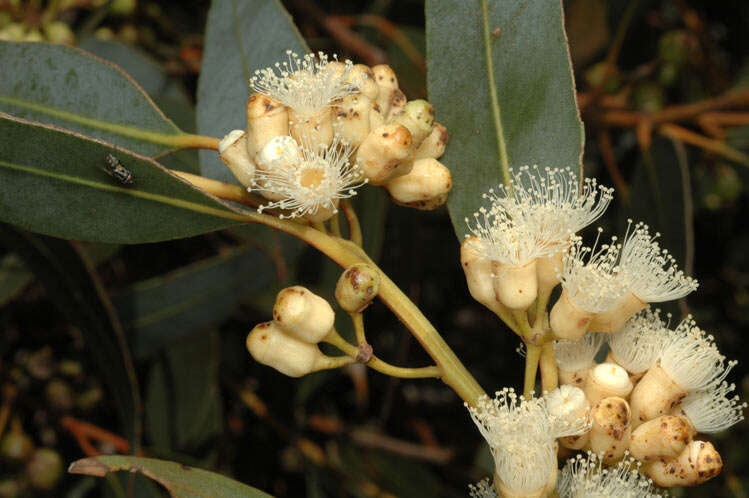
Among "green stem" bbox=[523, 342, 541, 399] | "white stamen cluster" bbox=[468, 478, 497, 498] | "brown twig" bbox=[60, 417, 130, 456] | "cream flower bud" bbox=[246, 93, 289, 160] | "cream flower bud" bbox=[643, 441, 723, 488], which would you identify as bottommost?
"brown twig" bbox=[60, 417, 130, 456]

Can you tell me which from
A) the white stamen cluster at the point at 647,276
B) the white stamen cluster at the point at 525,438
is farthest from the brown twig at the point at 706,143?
the white stamen cluster at the point at 525,438

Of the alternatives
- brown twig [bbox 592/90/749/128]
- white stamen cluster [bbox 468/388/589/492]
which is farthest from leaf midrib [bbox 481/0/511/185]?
brown twig [bbox 592/90/749/128]

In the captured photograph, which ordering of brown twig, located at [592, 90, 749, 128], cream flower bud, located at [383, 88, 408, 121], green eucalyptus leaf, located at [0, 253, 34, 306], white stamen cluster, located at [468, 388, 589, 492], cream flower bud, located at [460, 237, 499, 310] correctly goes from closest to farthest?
white stamen cluster, located at [468, 388, 589, 492]
cream flower bud, located at [460, 237, 499, 310]
cream flower bud, located at [383, 88, 408, 121]
green eucalyptus leaf, located at [0, 253, 34, 306]
brown twig, located at [592, 90, 749, 128]

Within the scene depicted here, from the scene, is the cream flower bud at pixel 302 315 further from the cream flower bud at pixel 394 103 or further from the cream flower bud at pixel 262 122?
the cream flower bud at pixel 394 103

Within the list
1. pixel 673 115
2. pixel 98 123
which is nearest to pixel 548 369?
pixel 98 123

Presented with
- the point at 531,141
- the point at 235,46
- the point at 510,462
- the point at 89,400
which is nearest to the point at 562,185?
Result: the point at 531,141

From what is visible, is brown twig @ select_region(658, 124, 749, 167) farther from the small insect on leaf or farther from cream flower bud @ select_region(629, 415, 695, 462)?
the small insect on leaf
